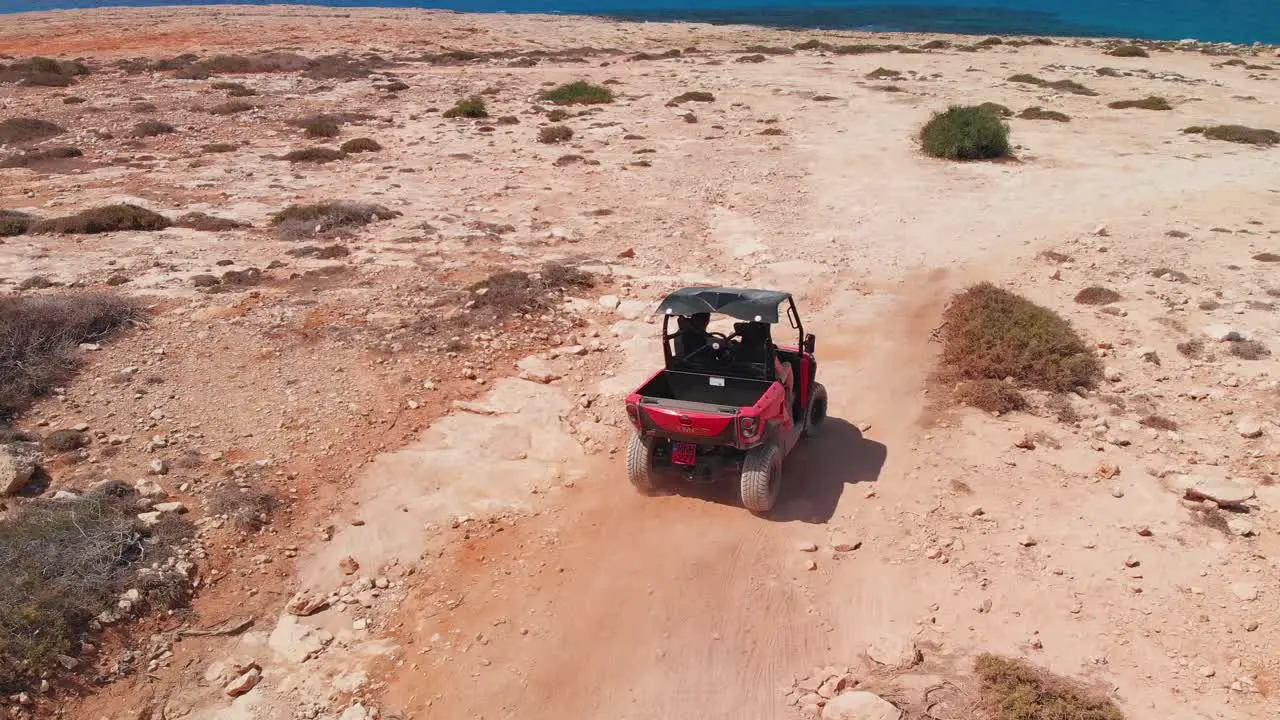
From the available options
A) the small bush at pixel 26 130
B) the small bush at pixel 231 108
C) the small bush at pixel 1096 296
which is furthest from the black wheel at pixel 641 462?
the small bush at pixel 231 108

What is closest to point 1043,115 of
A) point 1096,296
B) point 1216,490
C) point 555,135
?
point 555,135

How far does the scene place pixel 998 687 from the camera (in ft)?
19.8

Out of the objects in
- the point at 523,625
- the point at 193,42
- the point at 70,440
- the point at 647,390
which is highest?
the point at 193,42

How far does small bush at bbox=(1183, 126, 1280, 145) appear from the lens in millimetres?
23672

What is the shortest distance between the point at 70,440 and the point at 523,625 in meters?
5.64

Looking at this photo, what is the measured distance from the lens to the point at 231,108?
29719mm

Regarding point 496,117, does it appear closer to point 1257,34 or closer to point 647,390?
point 647,390

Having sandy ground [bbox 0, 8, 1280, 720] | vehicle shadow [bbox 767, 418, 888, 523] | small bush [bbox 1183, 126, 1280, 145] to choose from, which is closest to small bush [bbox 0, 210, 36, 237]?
sandy ground [bbox 0, 8, 1280, 720]

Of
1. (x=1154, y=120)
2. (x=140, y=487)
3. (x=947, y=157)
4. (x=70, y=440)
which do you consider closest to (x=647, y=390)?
(x=140, y=487)

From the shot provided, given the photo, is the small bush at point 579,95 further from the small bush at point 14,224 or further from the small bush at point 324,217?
the small bush at point 14,224

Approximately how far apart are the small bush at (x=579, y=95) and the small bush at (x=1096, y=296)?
22.6 metres

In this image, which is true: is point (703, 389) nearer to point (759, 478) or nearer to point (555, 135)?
point (759, 478)

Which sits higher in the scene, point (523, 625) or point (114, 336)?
point (114, 336)

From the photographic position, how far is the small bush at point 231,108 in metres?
29.3
